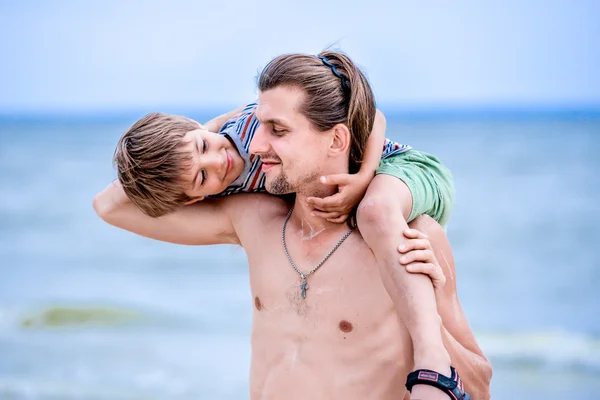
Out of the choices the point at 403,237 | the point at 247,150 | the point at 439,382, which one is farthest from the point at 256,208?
the point at 439,382

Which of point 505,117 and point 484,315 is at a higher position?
point 505,117

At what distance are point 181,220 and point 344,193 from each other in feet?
2.88

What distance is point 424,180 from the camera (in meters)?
3.42

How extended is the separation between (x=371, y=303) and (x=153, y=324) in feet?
27.6

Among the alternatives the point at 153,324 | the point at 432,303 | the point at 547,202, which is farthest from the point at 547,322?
the point at 432,303

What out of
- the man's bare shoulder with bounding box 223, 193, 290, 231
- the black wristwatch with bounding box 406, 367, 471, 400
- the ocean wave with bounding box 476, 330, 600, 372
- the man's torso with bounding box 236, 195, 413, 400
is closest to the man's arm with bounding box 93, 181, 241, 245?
the man's bare shoulder with bounding box 223, 193, 290, 231

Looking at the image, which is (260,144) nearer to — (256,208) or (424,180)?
(256,208)

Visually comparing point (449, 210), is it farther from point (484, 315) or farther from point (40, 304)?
point (40, 304)

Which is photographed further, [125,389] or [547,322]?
[547,322]

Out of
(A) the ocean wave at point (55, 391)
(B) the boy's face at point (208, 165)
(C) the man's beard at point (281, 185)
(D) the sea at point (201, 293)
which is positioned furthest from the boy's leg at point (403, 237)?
(A) the ocean wave at point (55, 391)

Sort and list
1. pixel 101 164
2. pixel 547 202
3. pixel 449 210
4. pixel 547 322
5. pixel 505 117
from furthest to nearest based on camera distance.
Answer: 1. pixel 505 117
2. pixel 101 164
3. pixel 547 202
4. pixel 547 322
5. pixel 449 210

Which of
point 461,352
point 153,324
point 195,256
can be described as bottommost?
point 461,352

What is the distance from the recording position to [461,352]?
3.26 metres

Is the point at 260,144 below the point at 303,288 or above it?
above
